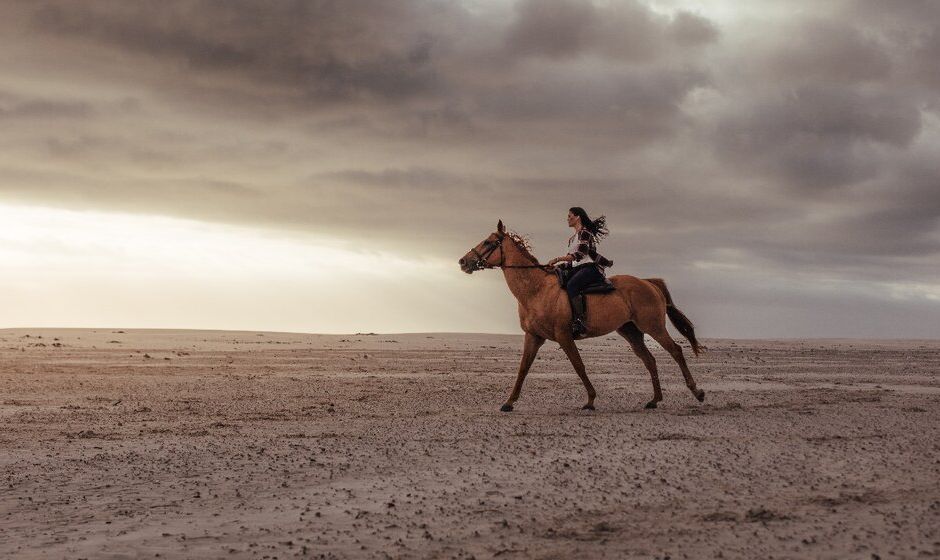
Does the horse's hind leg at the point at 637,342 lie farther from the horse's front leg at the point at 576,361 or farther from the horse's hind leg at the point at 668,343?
the horse's front leg at the point at 576,361

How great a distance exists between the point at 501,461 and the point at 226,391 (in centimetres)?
1067

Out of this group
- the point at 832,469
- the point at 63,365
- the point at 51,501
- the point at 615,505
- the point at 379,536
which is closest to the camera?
the point at 379,536

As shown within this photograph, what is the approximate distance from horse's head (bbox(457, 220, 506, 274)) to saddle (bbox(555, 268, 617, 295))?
1100 mm

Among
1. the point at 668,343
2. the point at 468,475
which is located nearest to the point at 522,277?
the point at 668,343

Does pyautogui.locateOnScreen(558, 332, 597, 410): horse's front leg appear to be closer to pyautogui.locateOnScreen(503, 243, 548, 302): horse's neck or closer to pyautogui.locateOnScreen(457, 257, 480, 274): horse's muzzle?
pyautogui.locateOnScreen(503, 243, 548, 302): horse's neck

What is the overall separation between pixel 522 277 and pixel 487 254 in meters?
0.71

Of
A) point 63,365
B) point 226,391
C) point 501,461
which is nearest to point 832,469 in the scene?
point 501,461

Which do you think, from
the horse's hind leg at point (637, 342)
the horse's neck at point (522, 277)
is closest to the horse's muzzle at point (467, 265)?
the horse's neck at point (522, 277)

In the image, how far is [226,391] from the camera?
18297mm

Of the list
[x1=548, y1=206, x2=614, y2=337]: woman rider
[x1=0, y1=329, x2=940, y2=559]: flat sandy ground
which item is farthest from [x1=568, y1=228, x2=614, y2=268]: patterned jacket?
A: [x1=0, y1=329, x2=940, y2=559]: flat sandy ground

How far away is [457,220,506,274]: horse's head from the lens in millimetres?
14547

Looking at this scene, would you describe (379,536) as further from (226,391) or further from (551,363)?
(551,363)

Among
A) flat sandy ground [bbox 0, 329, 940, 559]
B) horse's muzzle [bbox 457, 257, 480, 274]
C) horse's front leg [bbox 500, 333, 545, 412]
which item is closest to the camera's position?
flat sandy ground [bbox 0, 329, 940, 559]

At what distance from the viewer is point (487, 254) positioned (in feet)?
48.1
